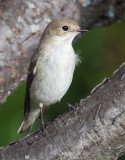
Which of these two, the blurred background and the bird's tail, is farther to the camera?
the bird's tail

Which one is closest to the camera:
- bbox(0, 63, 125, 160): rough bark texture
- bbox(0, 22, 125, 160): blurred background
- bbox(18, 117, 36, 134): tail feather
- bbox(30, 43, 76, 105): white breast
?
bbox(0, 63, 125, 160): rough bark texture

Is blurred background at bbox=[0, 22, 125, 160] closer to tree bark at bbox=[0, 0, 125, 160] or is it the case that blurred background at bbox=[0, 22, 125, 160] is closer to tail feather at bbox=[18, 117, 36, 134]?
tail feather at bbox=[18, 117, 36, 134]

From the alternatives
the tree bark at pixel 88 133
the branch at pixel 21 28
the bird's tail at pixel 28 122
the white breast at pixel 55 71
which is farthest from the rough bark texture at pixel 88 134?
the bird's tail at pixel 28 122

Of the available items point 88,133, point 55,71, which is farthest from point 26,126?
point 88,133

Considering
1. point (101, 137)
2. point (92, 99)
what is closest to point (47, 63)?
point (92, 99)

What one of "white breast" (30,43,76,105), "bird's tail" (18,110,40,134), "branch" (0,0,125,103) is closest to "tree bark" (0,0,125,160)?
"white breast" (30,43,76,105)

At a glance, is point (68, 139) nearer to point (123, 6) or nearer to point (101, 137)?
point (101, 137)

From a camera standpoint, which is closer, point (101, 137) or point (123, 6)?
point (101, 137)
